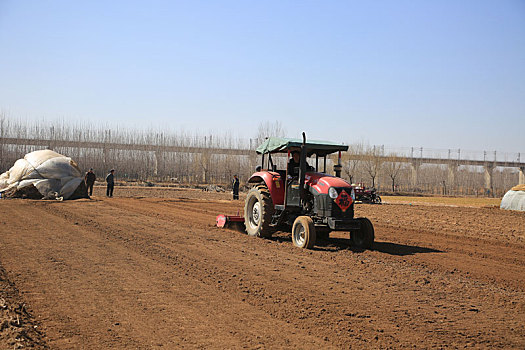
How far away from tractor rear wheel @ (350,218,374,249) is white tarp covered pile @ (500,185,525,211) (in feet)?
55.1

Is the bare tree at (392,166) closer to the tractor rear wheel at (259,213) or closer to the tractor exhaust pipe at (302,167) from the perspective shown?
the tractor rear wheel at (259,213)

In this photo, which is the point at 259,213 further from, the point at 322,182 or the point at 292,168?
the point at 322,182

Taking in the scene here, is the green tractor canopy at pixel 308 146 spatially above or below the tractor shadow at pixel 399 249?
above

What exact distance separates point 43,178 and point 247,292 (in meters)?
17.3

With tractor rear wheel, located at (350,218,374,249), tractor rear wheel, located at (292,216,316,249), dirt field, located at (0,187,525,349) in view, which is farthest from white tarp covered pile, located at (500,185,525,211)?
tractor rear wheel, located at (292,216,316,249)

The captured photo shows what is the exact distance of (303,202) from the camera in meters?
10.3

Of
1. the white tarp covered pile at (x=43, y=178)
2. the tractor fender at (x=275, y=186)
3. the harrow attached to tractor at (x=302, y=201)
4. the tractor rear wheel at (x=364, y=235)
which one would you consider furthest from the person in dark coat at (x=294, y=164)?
the white tarp covered pile at (x=43, y=178)

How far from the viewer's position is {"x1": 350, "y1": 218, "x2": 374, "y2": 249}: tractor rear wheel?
31.9 ft

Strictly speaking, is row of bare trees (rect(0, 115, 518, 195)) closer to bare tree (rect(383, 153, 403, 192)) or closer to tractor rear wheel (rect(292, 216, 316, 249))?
bare tree (rect(383, 153, 403, 192))

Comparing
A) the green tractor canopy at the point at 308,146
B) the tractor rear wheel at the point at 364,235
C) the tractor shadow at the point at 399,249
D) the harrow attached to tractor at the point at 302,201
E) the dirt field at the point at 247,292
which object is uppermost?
the green tractor canopy at the point at 308,146

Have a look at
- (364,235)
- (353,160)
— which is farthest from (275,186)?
(353,160)

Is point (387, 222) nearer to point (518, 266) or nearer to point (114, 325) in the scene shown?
point (518, 266)

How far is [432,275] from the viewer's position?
7418 millimetres

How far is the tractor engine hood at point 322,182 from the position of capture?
950 centimetres
